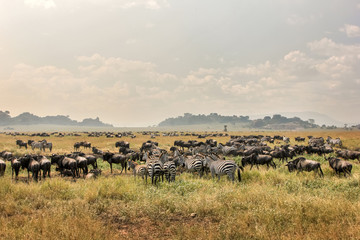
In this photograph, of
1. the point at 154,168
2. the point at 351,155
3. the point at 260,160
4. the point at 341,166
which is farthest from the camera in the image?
the point at 351,155

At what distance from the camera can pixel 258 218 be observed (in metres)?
7.16

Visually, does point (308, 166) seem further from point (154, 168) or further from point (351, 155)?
point (351, 155)

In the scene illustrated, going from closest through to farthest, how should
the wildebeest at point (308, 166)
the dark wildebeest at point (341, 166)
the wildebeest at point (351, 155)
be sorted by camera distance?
the dark wildebeest at point (341, 166)
the wildebeest at point (308, 166)
the wildebeest at point (351, 155)

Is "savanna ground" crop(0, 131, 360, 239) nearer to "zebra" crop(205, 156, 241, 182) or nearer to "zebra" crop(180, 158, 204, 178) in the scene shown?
"zebra" crop(205, 156, 241, 182)

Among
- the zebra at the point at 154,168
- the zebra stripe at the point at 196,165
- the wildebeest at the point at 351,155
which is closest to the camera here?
the zebra at the point at 154,168

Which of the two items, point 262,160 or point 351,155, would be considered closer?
point 262,160

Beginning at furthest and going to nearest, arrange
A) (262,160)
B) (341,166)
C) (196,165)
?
(262,160) → (196,165) → (341,166)

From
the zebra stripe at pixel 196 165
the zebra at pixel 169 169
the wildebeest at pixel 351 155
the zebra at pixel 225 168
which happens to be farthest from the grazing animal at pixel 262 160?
the wildebeest at pixel 351 155

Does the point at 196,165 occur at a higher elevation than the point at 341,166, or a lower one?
lower

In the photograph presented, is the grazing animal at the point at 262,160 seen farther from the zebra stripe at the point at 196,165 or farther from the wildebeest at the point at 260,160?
the zebra stripe at the point at 196,165

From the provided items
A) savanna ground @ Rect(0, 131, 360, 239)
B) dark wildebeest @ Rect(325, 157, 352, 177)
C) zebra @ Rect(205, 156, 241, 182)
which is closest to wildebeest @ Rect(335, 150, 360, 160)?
dark wildebeest @ Rect(325, 157, 352, 177)

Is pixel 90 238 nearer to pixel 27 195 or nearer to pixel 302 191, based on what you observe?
pixel 27 195

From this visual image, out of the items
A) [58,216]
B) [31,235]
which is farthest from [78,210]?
[31,235]

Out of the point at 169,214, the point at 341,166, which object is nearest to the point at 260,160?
the point at 341,166
